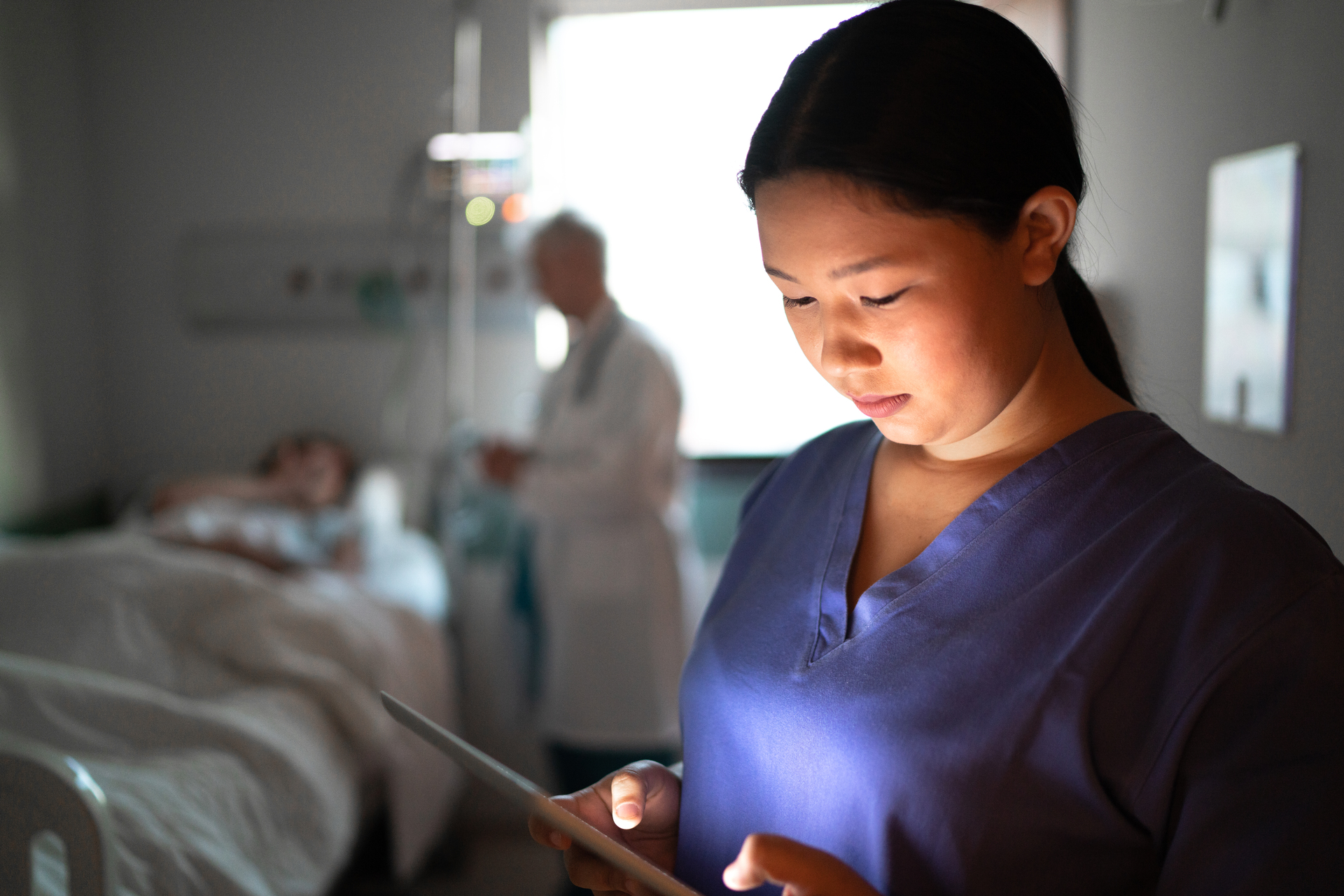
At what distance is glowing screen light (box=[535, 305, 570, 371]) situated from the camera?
2639mm

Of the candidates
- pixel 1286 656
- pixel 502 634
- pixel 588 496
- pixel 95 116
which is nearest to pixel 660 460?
pixel 588 496

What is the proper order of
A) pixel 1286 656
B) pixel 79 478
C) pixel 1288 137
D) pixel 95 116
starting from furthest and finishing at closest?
pixel 79 478
pixel 95 116
pixel 1288 137
pixel 1286 656

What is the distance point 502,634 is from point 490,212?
1137mm

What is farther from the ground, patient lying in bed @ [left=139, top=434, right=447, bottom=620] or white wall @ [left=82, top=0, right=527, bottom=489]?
white wall @ [left=82, top=0, right=527, bottom=489]

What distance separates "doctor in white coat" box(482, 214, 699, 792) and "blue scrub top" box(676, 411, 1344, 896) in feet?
4.38

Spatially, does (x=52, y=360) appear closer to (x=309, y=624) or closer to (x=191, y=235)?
(x=191, y=235)

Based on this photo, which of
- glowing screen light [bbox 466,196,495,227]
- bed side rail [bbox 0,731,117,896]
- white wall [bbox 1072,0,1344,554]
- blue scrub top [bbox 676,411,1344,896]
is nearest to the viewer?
blue scrub top [bbox 676,411,1344,896]

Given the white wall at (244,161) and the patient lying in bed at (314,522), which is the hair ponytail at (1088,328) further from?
the patient lying in bed at (314,522)

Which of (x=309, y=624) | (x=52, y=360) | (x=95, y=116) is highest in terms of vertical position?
(x=95, y=116)

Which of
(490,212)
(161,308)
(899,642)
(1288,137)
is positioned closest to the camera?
(899,642)

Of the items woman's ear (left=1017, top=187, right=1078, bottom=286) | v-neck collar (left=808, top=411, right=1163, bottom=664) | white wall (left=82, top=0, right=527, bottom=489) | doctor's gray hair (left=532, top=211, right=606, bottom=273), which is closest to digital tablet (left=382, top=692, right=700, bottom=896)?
v-neck collar (left=808, top=411, right=1163, bottom=664)

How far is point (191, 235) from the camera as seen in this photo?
2180 mm

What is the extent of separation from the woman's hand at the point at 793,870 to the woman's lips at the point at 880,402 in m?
0.27

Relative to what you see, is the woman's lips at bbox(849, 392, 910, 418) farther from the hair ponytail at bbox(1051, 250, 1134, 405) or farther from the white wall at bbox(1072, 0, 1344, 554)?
the white wall at bbox(1072, 0, 1344, 554)
